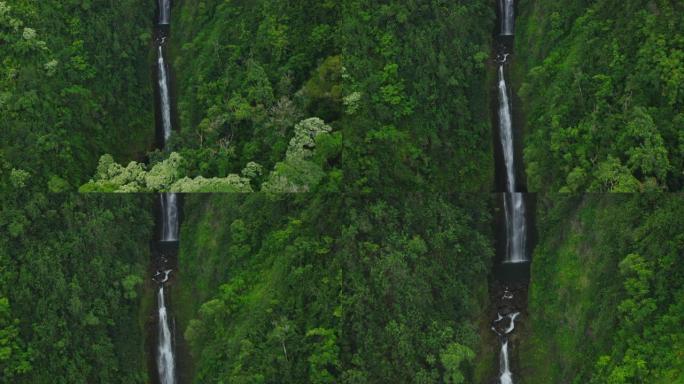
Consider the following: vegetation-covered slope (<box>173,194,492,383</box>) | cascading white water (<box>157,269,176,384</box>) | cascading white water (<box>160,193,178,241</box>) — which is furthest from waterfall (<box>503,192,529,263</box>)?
cascading white water (<box>157,269,176,384</box>)

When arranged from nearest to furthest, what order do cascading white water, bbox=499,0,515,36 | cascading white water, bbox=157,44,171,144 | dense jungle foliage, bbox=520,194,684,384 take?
dense jungle foliage, bbox=520,194,684,384 < cascading white water, bbox=499,0,515,36 < cascading white water, bbox=157,44,171,144

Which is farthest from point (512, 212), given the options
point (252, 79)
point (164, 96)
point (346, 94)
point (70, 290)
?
point (70, 290)

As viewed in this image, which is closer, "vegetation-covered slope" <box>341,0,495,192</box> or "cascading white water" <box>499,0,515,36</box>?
"vegetation-covered slope" <box>341,0,495,192</box>

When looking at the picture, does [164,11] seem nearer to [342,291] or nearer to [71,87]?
[71,87]

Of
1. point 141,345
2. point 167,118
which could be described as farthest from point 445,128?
point 141,345

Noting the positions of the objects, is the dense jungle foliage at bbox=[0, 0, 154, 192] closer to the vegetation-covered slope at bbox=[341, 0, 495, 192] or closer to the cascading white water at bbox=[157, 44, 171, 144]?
the cascading white water at bbox=[157, 44, 171, 144]

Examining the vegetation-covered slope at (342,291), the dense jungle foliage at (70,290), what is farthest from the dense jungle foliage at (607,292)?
the dense jungle foliage at (70,290)

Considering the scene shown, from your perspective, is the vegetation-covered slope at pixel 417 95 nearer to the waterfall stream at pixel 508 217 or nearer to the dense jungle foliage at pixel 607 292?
the waterfall stream at pixel 508 217

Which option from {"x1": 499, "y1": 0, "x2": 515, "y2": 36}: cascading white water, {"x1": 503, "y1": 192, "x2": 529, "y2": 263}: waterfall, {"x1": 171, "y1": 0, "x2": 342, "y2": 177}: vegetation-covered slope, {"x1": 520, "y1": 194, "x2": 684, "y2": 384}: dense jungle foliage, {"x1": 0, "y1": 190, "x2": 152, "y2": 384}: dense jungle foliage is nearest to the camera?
{"x1": 520, "y1": 194, "x2": 684, "y2": 384}: dense jungle foliage
